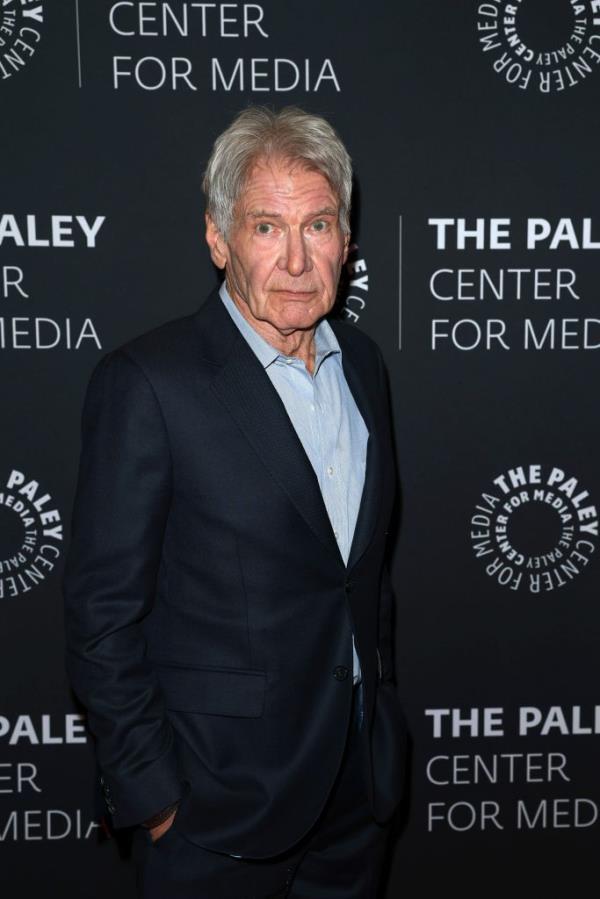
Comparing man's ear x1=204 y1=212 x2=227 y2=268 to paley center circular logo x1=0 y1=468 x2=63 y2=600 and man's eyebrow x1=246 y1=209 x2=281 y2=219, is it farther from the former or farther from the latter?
paley center circular logo x1=0 y1=468 x2=63 y2=600

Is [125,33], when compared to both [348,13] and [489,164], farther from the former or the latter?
[489,164]

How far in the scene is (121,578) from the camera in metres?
1.49

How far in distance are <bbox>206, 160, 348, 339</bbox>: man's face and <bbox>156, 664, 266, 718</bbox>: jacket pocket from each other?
59 centimetres

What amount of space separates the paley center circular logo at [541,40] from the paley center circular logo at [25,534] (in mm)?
1490

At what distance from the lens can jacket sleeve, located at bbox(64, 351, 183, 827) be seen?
1468 mm

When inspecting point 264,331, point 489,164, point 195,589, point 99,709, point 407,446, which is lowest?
point 99,709

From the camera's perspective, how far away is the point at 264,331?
1.69 meters

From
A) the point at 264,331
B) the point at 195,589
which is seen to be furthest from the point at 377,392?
the point at 195,589

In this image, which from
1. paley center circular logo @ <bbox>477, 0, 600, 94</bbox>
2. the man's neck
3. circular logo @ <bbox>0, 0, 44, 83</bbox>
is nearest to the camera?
the man's neck

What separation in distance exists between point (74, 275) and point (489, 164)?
39.9 inches

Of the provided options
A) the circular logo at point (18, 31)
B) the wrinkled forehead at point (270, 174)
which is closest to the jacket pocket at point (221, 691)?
the wrinkled forehead at point (270, 174)

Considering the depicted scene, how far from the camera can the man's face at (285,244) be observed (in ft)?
5.15

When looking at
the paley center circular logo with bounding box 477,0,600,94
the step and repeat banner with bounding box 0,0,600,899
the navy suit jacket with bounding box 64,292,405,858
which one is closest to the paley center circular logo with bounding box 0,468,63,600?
the step and repeat banner with bounding box 0,0,600,899

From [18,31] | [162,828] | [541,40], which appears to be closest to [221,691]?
[162,828]
